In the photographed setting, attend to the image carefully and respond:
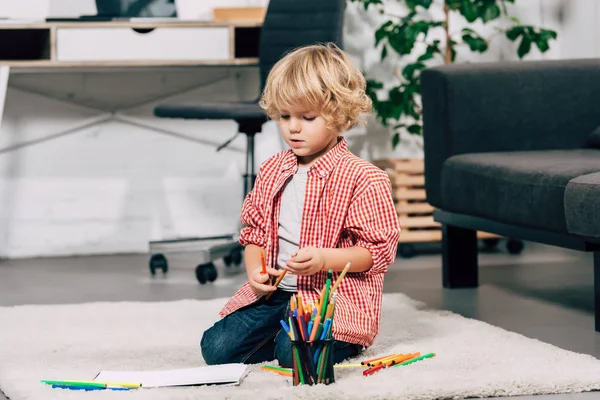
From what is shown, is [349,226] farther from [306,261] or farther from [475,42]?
[475,42]

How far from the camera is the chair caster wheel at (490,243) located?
12.2 feet

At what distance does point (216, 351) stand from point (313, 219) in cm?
30

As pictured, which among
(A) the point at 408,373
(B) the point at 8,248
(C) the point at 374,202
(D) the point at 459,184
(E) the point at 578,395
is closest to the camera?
(E) the point at 578,395

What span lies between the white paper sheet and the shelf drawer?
181 cm

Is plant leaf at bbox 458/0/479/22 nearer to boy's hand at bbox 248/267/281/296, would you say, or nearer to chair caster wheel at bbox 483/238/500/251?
chair caster wheel at bbox 483/238/500/251

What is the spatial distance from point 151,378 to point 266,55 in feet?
6.17

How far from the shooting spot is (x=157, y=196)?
3.89 m

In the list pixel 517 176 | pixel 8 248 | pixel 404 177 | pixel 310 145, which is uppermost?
pixel 310 145

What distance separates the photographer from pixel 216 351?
6.10ft

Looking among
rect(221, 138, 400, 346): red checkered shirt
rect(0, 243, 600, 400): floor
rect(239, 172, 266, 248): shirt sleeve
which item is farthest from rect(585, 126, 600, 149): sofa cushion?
rect(239, 172, 266, 248): shirt sleeve

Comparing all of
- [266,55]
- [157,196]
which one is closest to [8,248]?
[157,196]

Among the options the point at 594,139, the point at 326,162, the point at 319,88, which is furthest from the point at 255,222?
the point at 594,139

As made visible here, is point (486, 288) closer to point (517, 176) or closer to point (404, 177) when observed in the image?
point (517, 176)

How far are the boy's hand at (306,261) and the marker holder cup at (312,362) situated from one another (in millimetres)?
139
